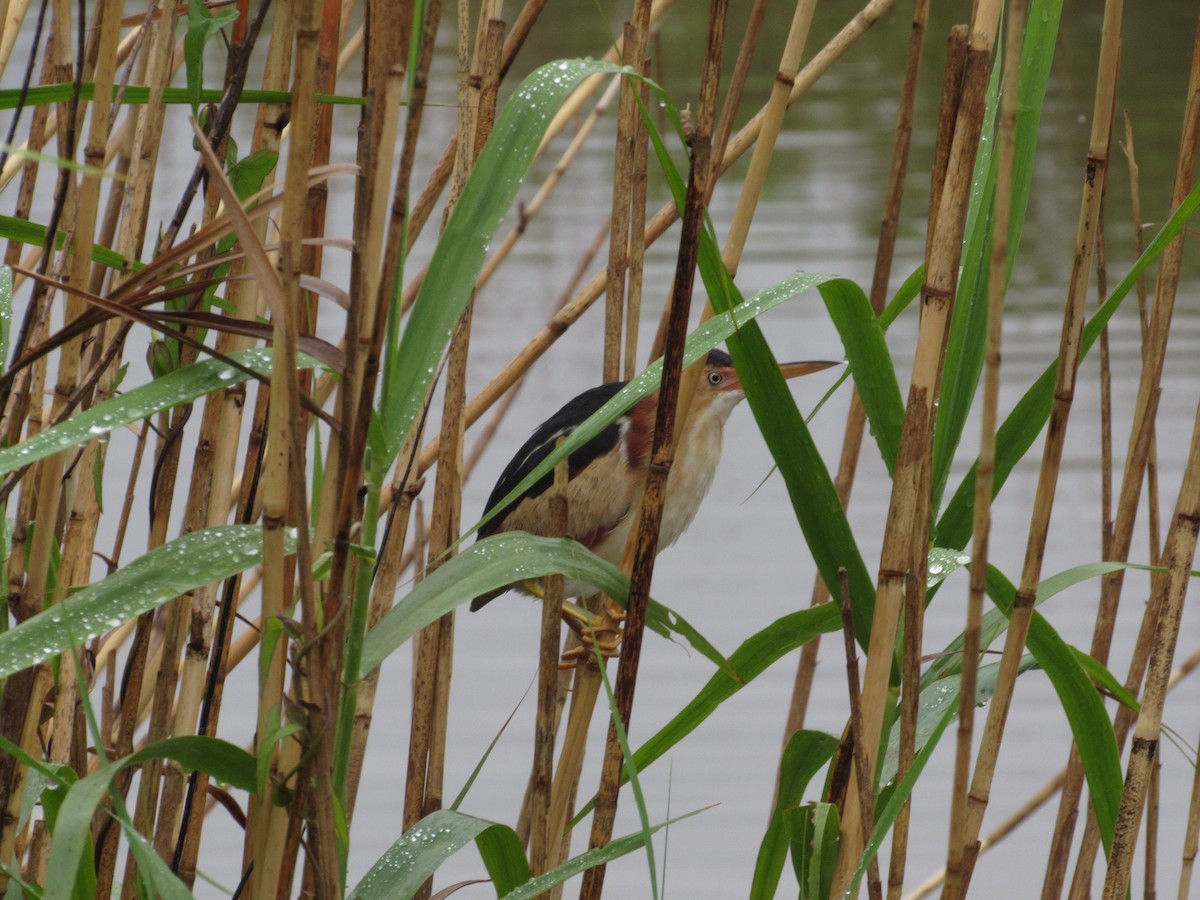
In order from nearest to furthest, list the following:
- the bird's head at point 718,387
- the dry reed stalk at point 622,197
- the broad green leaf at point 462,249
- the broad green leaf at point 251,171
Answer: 1. the broad green leaf at point 462,249
2. the broad green leaf at point 251,171
3. the dry reed stalk at point 622,197
4. the bird's head at point 718,387

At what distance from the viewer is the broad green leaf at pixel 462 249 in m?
0.79

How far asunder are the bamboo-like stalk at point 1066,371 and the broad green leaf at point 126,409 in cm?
51

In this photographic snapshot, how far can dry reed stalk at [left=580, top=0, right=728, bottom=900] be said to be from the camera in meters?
0.87

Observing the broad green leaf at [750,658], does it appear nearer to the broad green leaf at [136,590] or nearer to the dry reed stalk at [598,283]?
the broad green leaf at [136,590]

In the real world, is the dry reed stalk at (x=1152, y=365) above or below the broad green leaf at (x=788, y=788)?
above

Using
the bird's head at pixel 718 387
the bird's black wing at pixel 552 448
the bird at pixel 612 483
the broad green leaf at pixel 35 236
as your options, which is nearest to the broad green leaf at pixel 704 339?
the broad green leaf at pixel 35 236

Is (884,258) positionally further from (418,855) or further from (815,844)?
(418,855)

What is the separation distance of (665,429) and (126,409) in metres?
0.34

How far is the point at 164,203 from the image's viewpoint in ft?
14.5

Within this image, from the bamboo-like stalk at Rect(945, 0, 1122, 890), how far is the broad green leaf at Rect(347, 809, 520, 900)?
1.18 feet

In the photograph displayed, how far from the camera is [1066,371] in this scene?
36.5 inches

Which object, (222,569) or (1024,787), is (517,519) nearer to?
(222,569)

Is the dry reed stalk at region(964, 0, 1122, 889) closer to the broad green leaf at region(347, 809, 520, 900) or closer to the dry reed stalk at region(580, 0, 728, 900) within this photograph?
the dry reed stalk at region(580, 0, 728, 900)

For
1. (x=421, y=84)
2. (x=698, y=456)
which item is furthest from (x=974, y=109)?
(x=698, y=456)
